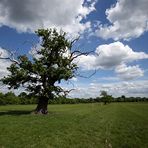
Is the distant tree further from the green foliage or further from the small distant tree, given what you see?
the small distant tree

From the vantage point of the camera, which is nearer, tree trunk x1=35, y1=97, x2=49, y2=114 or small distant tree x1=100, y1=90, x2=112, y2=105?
tree trunk x1=35, y1=97, x2=49, y2=114

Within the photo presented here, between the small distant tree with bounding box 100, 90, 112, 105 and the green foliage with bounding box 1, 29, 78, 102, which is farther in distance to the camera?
the small distant tree with bounding box 100, 90, 112, 105

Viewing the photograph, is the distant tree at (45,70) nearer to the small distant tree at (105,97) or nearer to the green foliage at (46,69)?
the green foliage at (46,69)

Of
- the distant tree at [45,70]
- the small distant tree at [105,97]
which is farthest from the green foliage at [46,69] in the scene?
the small distant tree at [105,97]

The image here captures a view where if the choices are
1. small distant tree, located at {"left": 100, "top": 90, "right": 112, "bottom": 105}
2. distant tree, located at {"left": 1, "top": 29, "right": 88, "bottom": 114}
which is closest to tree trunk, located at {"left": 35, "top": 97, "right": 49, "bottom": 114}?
distant tree, located at {"left": 1, "top": 29, "right": 88, "bottom": 114}

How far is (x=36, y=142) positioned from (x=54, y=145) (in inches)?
55.8

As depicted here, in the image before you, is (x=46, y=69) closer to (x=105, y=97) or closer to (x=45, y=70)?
(x=45, y=70)

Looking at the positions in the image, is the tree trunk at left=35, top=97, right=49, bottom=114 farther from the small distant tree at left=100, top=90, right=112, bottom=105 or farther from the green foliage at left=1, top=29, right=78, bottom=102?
the small distant tree at left=100, top=90, right=112, bottom=105

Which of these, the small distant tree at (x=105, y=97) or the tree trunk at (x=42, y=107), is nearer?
the tree trunk at (x=42, y=107)

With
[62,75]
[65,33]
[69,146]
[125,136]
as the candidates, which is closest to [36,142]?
[69,146]

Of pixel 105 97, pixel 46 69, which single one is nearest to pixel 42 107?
pixel 46 69

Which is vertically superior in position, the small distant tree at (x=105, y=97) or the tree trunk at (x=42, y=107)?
the small distant tree at (x=105, y=97)

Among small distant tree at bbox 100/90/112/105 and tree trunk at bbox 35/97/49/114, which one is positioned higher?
small distant tree at bbox 100/90/112/105

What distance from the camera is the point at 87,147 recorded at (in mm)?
15859
